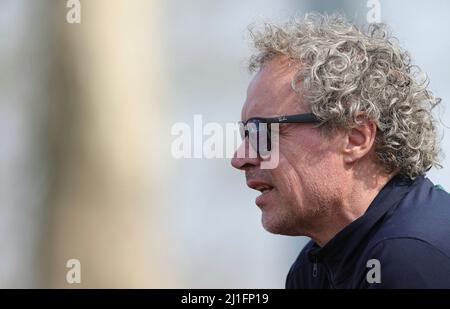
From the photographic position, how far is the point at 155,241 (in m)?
6.39

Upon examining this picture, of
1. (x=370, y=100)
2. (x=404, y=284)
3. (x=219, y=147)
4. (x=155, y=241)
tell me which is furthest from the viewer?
(x=155, y=241)

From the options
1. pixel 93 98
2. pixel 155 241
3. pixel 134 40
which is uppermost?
pixel 134 40

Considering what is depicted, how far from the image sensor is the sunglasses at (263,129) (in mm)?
3299

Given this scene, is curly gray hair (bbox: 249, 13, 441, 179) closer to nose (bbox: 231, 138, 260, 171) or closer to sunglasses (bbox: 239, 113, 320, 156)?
sunglasses (bbox: 239, 113, 320, 156)

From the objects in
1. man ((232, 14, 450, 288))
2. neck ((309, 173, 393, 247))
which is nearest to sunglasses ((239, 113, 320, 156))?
man ((232, 14, 450, 288))

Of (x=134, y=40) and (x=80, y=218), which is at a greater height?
(x=134, y=40)

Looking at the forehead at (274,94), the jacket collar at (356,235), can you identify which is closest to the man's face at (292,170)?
the forehead at (274,94)

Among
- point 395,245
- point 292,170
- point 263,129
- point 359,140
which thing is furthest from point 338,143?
point 395,245

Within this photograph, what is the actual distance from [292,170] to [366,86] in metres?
0.44

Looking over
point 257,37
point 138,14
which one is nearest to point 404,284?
point 257,37

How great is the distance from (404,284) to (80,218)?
163 inches

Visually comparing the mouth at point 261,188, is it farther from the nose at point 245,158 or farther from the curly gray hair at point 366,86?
the curly gray hair at point 366,86
